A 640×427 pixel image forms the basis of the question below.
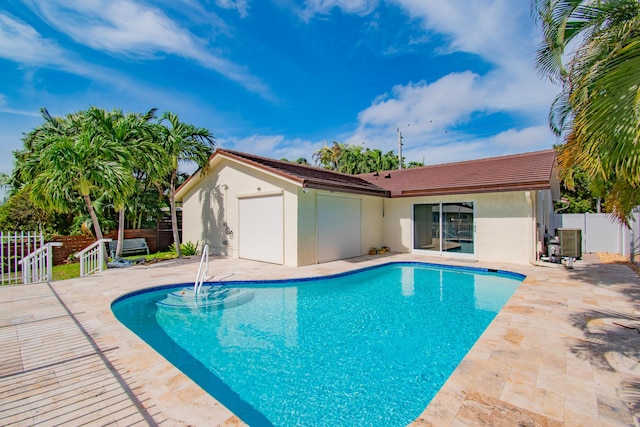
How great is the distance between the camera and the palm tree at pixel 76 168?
1053 cm

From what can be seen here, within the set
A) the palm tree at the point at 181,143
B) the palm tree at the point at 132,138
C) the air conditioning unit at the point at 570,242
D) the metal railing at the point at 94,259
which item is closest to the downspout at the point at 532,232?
the air conditioning unit at the point at 570,242

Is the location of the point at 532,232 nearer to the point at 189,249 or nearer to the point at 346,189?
the point at 346,189

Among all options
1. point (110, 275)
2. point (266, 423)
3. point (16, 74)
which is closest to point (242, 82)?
point (16, 74)

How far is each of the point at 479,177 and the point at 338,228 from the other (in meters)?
7.01

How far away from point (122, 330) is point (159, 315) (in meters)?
2.07

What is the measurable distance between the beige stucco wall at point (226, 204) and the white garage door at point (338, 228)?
1403 mm

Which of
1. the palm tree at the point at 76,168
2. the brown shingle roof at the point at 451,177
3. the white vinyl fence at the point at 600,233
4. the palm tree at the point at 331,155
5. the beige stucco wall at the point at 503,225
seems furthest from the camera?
the palm tree at the point at 331,155

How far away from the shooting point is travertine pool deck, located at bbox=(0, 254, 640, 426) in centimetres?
296

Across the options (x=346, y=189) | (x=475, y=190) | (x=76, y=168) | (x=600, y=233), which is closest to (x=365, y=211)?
(x=346, y=189)

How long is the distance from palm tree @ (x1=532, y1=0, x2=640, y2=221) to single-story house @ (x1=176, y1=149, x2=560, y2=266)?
18.0ft

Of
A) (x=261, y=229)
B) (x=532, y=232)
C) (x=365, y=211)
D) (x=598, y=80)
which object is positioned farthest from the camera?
(x=365, y=211)

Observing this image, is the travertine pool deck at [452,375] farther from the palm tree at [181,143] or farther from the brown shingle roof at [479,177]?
the palm tree at [181,143]

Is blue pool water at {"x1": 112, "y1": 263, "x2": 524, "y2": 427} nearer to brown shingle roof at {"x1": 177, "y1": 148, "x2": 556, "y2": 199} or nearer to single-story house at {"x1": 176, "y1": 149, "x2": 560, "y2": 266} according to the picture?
single-story house at {"x1": 176, "y1": 149, "x2": 560, "y2": 266}

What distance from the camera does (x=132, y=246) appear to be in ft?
53.0
